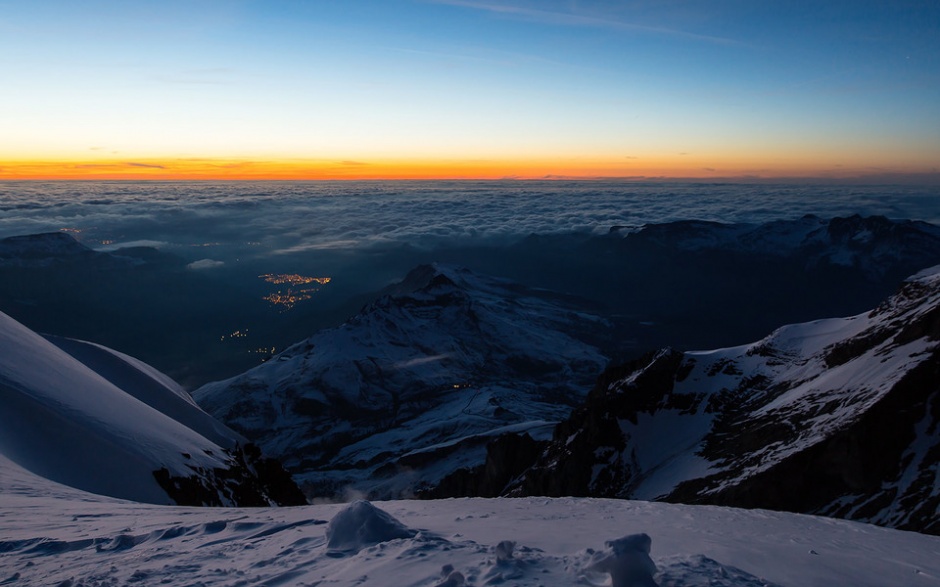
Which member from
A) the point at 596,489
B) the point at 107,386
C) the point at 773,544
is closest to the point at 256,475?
the point at 107,386

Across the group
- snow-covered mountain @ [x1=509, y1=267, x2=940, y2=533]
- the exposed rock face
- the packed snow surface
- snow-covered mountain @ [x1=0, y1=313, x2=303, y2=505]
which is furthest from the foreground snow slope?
snow-covered mountain @ [x1=509, y1=267, x2=940, y2=533]

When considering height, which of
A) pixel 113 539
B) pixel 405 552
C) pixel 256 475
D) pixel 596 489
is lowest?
pixel 596 489

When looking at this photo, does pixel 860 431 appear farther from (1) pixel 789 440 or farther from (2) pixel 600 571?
(2) pixel 600 571

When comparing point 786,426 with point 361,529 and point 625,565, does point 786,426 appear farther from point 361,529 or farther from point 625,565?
point 361,529

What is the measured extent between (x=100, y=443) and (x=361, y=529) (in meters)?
25.1

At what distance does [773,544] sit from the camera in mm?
17656

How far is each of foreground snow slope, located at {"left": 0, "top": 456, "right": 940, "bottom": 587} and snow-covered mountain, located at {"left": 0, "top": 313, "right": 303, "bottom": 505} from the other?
683 centimetres

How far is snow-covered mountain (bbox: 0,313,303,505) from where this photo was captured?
29.6 m

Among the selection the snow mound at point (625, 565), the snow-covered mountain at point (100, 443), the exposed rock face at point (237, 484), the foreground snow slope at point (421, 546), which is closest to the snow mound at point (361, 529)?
the foreground snow slope at point (421, 546)

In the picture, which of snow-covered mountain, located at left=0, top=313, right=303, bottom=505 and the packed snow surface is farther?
snow-covered mountain, located at left=0, top=313, right=303, bottom=505

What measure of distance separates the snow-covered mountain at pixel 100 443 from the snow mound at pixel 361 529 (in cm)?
1991

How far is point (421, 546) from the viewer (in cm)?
1388

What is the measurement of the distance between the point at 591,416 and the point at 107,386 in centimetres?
7348

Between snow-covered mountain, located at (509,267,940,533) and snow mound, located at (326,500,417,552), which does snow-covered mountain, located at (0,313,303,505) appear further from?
snow-covered mountain, located at (509,267,940,533)
